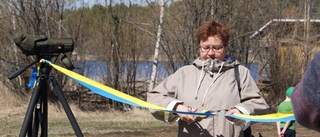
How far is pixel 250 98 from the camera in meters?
3.06

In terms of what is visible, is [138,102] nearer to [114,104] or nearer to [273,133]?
[273,133]

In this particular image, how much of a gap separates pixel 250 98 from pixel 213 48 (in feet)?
1.19

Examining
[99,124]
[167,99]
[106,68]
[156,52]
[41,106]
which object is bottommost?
[99,124]

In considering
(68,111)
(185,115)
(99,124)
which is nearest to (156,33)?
(99,124)

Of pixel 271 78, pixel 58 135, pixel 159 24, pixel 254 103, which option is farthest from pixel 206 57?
pixel 271 78

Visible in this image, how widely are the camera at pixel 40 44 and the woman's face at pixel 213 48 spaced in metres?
1.05

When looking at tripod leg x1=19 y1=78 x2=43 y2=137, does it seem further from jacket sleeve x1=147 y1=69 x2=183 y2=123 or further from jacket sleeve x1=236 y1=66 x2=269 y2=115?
jacket sleeve x1=236 y1=66 x2=269 y2=115

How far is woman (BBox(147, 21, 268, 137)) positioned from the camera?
304 centimetres

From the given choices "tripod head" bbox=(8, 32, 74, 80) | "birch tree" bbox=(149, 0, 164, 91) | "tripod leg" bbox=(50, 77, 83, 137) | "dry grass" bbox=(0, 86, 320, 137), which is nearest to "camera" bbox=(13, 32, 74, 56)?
"tripod head" bbox=(8, 32, 74, 80)

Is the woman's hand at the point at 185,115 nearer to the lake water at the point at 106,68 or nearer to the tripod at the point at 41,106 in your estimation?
the tripod at the point at 41,106

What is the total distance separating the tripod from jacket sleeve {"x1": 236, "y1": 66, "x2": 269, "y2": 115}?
1178mm

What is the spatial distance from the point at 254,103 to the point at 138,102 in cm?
68

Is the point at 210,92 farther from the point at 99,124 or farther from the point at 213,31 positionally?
the point at 99,124

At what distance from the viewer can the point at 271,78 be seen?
45.7 ft
